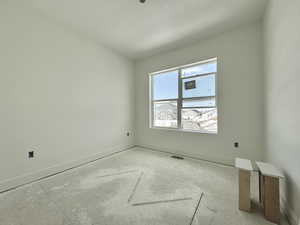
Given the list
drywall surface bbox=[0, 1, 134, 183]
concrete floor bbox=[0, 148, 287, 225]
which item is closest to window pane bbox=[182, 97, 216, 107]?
concrete floor bbox=[0, 148, 287, 225]

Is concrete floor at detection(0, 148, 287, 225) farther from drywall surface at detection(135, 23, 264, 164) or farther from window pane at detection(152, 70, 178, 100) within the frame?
window pane at detection(152, 70, 178, 100)

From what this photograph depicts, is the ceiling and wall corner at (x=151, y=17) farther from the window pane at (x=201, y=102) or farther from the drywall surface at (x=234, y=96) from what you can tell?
the window pane at (x=201, y=102)

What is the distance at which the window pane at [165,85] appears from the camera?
3539mm

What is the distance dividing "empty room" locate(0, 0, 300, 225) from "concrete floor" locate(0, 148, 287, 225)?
17mm

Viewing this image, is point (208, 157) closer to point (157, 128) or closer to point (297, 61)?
point (157, 128)

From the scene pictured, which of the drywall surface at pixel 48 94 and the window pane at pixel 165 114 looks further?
the window pane at pixel 165 114

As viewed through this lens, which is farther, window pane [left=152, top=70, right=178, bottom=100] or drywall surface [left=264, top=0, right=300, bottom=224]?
window pane [left=152, top=70, right=178, bottom=100]

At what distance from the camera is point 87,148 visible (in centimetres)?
288

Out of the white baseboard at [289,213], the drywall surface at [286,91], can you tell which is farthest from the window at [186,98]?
the white baseboard at [289,213]

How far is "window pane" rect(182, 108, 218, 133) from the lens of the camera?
293 cm

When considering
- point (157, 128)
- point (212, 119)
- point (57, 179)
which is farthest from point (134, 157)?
point (212, 119)

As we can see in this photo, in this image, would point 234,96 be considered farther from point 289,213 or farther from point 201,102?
point 289,213

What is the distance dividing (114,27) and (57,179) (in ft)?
9.65

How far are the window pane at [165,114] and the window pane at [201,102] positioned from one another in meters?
0.34
